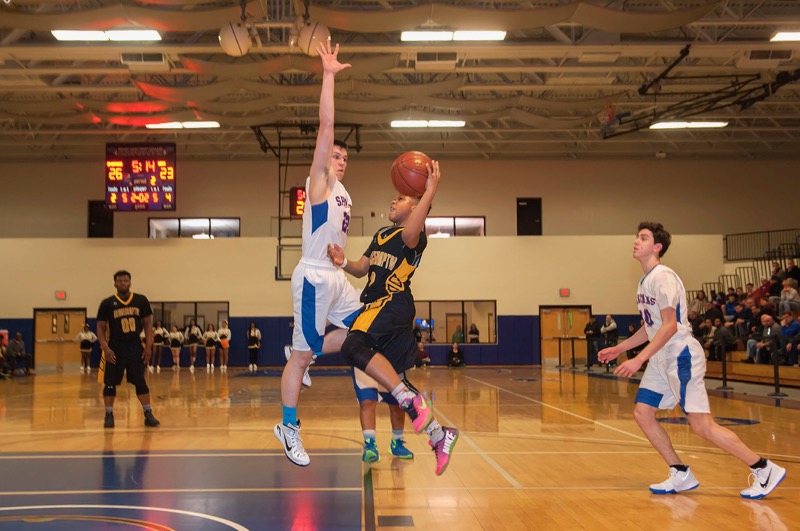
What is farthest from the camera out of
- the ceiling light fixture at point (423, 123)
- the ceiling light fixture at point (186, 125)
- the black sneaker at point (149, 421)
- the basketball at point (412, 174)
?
the ceiling light fixture at point (186, 125)

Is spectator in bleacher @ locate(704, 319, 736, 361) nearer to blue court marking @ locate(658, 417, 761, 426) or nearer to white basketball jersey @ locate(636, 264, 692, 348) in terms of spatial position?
blue court marking @ locate(658, 417, 761, 426)

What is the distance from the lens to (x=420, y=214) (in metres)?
4.99

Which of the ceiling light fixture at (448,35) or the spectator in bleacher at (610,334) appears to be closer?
the ceiling light fixture at (448,35)

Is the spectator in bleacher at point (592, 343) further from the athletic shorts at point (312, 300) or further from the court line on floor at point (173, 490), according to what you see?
the court line on floor at point (173, 490)

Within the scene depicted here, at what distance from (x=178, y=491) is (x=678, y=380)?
10.8 ft

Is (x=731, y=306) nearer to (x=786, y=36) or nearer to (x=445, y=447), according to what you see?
(x=786, y=36)

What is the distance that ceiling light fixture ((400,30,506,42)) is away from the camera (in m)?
16.2

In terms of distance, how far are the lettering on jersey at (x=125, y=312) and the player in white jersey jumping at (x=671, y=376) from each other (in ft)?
18.7

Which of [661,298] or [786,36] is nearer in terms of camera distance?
[661,298]

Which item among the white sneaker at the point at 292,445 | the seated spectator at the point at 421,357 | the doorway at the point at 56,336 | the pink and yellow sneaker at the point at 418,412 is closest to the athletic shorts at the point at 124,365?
the white sneaker at the point at 292,445

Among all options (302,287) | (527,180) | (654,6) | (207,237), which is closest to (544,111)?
(527,180)

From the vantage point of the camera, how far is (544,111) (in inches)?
979

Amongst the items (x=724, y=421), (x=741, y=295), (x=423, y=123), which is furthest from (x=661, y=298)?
(x=423, y=123)

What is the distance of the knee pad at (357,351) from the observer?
16.2 feet
